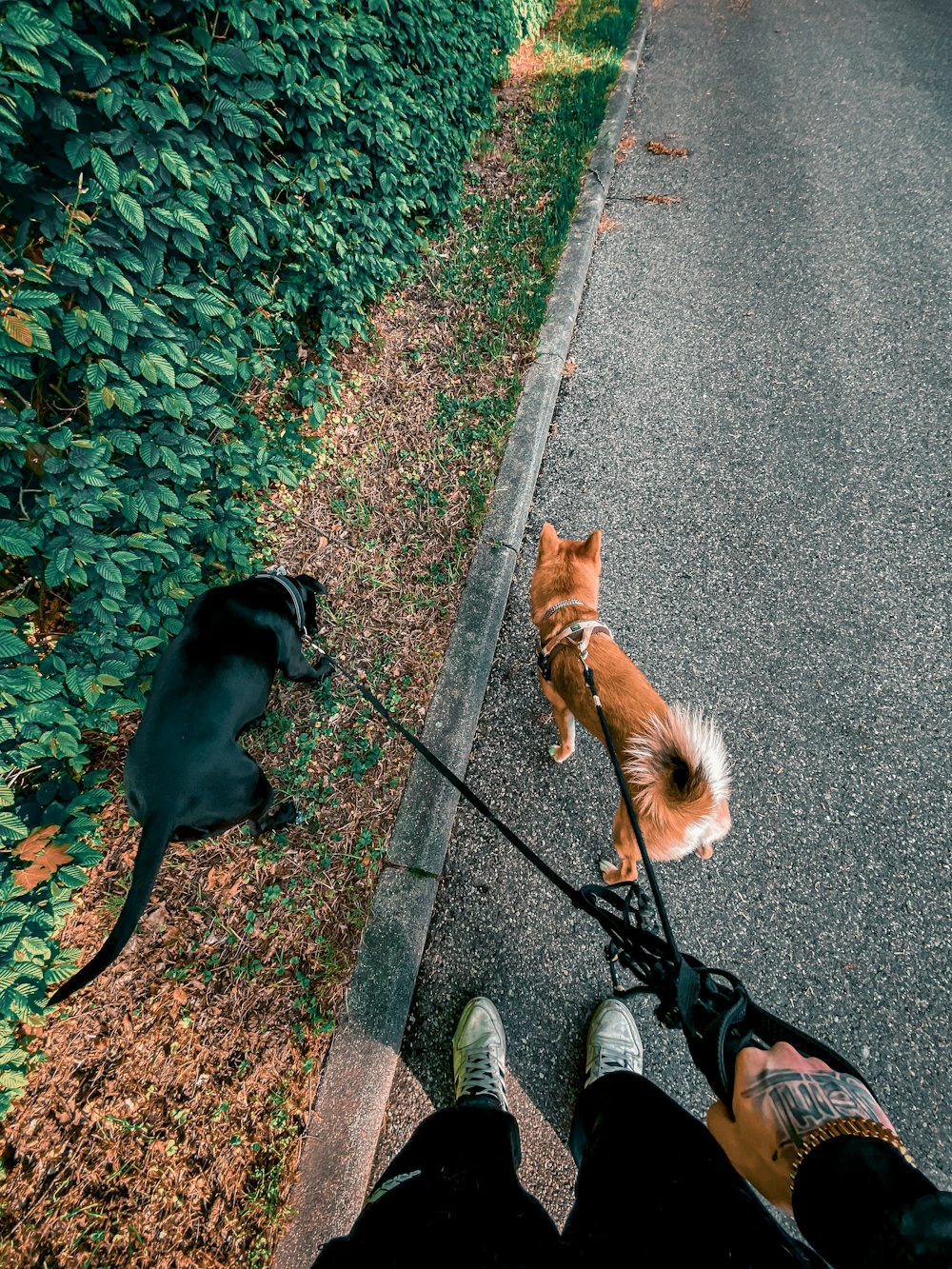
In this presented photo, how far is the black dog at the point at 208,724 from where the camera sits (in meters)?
1.79

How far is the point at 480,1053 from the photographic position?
1.94 m

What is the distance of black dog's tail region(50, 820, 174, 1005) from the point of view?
1496 millimetres

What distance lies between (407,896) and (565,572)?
149 centimetres

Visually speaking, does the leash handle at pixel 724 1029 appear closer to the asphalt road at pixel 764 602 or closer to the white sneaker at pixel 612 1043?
the white sneaker at pixel 612 1043

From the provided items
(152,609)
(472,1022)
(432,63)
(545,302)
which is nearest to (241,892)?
(472,1022)

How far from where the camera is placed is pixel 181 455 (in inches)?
91.9

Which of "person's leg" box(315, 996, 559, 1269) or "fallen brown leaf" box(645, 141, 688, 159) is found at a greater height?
"fallen brown leaf" box(645, 141, 688, 159)

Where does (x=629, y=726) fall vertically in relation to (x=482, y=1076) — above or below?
above

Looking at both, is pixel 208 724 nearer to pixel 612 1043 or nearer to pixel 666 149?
pixel 612 1043

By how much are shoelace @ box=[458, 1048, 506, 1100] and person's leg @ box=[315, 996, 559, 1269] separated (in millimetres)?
103

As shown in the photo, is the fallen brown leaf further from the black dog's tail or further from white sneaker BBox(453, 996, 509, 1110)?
white sneaker BBox(453, 996, 509, 1110)

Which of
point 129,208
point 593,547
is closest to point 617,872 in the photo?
point 593,547

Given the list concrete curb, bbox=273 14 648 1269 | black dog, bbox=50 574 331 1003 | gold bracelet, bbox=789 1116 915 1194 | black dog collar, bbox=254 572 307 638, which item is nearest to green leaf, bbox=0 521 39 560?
black dog, bbox=50 574 331 1003

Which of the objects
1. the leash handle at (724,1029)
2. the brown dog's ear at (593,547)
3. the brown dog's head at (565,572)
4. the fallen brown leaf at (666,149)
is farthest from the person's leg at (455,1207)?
the fallen brown leaf at (666,149)
